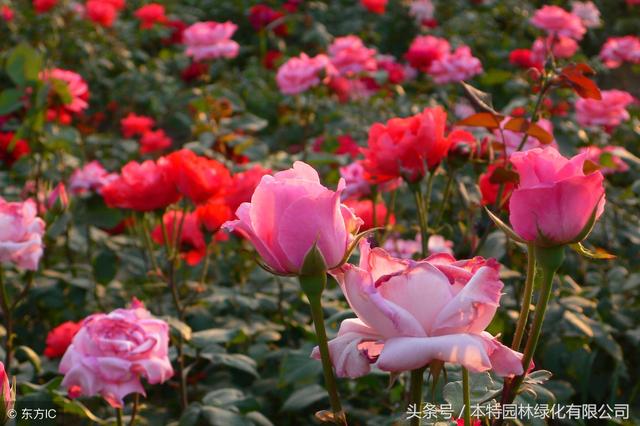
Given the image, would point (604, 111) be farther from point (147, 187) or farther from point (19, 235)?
point (19, 235)

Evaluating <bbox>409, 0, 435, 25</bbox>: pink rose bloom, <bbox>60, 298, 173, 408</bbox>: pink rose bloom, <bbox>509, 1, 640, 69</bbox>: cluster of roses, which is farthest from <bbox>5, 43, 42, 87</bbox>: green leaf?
<bbox>409, 0, 435, 25</bbox>: pink rose bloom

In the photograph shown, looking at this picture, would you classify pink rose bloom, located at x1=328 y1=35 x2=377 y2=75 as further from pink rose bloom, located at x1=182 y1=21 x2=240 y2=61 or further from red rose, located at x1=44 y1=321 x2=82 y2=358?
red rose, located at x1=44 y1=321 x2=82 y2=358

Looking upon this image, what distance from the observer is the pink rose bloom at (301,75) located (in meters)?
2.63

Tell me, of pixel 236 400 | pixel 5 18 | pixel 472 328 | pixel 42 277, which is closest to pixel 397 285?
pixel 472 328

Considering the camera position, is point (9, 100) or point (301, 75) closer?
point (9, 100)

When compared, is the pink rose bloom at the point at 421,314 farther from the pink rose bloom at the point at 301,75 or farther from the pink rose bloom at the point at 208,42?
the pink rose bloom at the point at 208,42

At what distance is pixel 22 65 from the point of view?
2.22 metres

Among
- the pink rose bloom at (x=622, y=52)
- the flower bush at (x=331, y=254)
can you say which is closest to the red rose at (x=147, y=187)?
the flower bush at (x=331, y=254)

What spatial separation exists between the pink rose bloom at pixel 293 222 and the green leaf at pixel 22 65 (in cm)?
167

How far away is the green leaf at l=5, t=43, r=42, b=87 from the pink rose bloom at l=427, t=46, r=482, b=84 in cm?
134

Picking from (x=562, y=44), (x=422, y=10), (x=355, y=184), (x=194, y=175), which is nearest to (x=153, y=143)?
(x=355, y=184)

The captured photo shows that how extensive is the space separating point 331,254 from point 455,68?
7.28ft

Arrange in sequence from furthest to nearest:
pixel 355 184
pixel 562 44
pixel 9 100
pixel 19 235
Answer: pixel 562 44
pixel 9 100
pixel 355 184
pixel 19 235

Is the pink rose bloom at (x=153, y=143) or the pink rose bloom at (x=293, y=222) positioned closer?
the pink rose bloom at (x=293, y=222)
